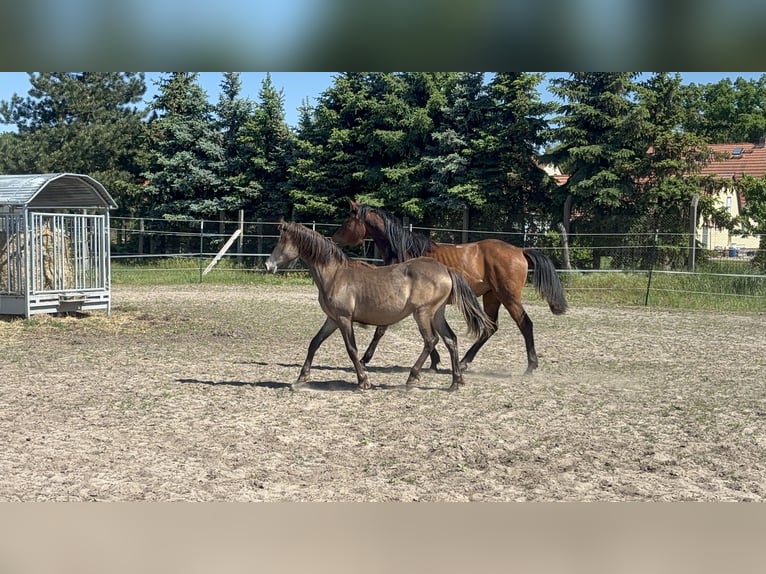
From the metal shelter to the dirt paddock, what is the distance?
1311 millimetres

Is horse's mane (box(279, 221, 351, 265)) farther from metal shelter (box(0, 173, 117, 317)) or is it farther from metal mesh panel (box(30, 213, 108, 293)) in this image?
metal mesh panel (box(30, 213, 108, 293))

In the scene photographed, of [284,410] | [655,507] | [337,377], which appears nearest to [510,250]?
[337,377]

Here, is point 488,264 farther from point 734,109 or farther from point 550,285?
point 734,109

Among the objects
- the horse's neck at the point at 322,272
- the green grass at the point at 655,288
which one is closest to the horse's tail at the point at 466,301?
the horse's neck at the point at 322,272

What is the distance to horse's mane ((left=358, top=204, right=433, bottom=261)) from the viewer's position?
780cm

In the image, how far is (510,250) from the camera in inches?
318

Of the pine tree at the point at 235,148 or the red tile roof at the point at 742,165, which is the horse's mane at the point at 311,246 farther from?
the red tile roof at the point at 742,165

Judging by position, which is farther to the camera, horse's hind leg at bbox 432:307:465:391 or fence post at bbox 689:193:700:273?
fence post at bbox 689:193:700:273

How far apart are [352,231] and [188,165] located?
1981 centimetres

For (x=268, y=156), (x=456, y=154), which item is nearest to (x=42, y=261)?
(x=456, y=154)

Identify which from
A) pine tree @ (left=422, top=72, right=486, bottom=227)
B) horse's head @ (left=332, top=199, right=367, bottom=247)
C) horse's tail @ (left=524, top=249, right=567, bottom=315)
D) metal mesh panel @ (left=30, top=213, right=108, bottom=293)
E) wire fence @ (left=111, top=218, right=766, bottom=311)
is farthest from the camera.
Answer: pine tree @ (left=422, top=72, right=486, bottom=227)

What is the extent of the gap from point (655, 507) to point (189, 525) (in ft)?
7.11

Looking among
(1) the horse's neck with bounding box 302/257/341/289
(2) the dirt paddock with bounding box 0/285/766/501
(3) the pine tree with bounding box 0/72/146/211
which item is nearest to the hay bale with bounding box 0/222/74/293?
(2) the dirt paddock with bounding box 0/285/766/501

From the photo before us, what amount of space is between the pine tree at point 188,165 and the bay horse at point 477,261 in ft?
60.7
